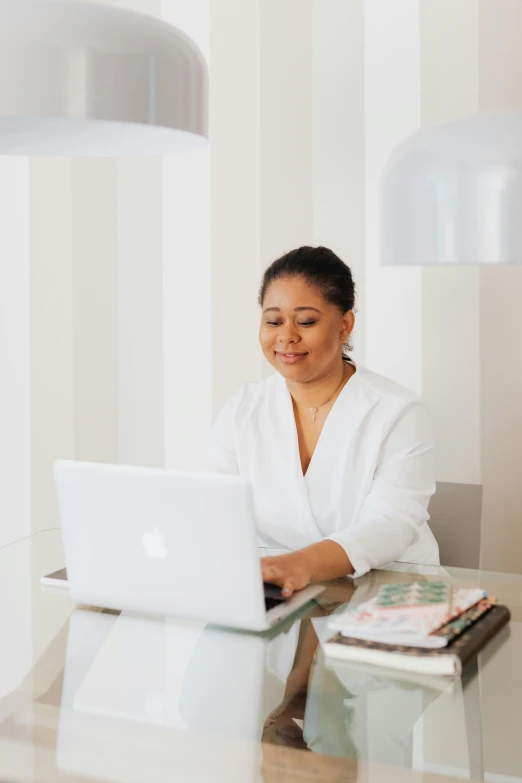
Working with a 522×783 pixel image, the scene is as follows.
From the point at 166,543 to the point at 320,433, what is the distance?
2.86 ft

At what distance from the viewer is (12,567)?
2.05 metres

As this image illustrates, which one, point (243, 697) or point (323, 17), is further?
point (323, 17)

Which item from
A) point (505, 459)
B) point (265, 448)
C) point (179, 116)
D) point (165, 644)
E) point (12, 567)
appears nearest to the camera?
point (179, 116)

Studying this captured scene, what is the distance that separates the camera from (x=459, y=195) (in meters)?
1.29

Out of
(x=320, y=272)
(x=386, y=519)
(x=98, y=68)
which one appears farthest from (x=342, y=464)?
(x=98, y=68)

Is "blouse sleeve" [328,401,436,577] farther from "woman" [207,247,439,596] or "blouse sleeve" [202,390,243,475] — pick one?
"blouse sleeve" [202,390,243,475]

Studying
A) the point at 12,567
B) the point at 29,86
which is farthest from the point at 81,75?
the point at 12,567

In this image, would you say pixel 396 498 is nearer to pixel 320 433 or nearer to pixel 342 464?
pixel 342 464

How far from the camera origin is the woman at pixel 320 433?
2.21 m

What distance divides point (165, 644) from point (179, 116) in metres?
0.79

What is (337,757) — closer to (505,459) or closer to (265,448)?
(265,448)

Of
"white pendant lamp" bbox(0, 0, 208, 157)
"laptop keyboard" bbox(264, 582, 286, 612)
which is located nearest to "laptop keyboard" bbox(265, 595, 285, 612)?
"laptop keyboard" bbox(264, 582, 286, 612)

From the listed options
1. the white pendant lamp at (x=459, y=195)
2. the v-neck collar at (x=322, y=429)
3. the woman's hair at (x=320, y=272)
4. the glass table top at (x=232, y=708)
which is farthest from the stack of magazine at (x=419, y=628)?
the woman's hair at (x=320, y=272)

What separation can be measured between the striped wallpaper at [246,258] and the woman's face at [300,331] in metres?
0.75
